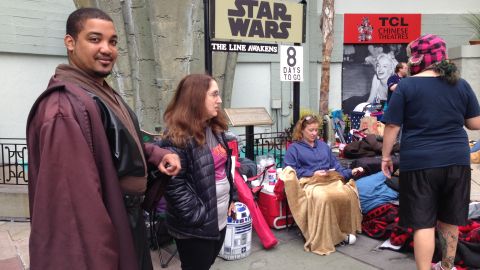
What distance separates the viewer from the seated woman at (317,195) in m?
4.23

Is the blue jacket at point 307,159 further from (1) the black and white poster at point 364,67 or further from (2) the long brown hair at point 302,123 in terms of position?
(1) the black and white poster at point 364,67

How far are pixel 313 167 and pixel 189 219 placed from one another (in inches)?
101

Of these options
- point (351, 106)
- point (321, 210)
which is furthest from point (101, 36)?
point (351, 106)

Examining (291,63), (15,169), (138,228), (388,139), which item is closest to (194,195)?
(138,228)

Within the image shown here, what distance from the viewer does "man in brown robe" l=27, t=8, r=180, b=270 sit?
131 centimetres

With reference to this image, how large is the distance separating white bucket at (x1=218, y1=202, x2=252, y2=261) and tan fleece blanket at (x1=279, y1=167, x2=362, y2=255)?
0.60 m

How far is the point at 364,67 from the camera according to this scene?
13.4m

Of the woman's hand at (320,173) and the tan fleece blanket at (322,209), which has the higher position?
the woman's hand at (320,173)

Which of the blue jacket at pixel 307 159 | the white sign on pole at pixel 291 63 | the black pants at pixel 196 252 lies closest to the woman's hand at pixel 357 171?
the blue jacket at pixel 307 159

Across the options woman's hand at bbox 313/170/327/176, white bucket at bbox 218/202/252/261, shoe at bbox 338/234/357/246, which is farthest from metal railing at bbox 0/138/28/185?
shoe at bbox 338/234/357/246

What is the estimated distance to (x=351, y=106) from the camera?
1350 centimetres

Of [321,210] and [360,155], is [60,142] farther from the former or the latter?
[360,155]

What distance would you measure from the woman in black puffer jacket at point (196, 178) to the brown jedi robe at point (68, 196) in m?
1.04

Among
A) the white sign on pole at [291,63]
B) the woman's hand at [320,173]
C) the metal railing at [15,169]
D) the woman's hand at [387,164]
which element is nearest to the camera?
the woman's hand at [387,164]
